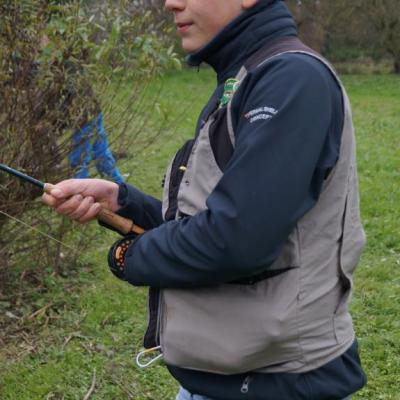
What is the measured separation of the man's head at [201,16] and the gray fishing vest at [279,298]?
5.2 inches

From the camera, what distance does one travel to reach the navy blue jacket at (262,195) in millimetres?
1496

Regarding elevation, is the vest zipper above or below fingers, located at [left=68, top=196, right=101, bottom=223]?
above

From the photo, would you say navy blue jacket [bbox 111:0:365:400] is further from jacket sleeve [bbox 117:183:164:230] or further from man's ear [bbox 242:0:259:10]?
jacket sleeve [bbox 117:183:164:230]

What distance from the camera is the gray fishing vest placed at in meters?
1.61

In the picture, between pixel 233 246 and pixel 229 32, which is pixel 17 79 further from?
pixel 233 246

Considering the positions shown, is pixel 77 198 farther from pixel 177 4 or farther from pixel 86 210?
pixel 177 4

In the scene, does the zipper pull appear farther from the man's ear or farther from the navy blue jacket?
the man's ear

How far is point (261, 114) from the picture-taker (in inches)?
59.9

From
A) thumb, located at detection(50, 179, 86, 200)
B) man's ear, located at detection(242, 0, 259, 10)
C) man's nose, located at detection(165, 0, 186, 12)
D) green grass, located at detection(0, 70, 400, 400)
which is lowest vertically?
green grass, located at detection(0, 70, 400, 400)

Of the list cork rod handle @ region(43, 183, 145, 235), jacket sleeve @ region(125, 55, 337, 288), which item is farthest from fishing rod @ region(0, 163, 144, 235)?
jacket sleeve @ region(125, 55, 337, 288)

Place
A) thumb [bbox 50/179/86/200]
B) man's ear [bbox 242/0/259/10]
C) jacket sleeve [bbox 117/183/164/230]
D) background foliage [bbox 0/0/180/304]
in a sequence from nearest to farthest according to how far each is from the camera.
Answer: man's ear [bbox 242/0/259/10]
thumb [bbox 50/179/86/200]
jacket sleeve [bbox 117/183/164/230]
background foliage [bbox 0/0/180/304]

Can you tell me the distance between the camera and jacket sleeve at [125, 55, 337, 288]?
4.91 feet

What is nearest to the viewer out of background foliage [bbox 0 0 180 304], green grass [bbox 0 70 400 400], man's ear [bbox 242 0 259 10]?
man's ear [bbox 242 0 259 10]

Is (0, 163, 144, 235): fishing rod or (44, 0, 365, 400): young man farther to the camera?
(0, 163, 144, 235): fishing rod
